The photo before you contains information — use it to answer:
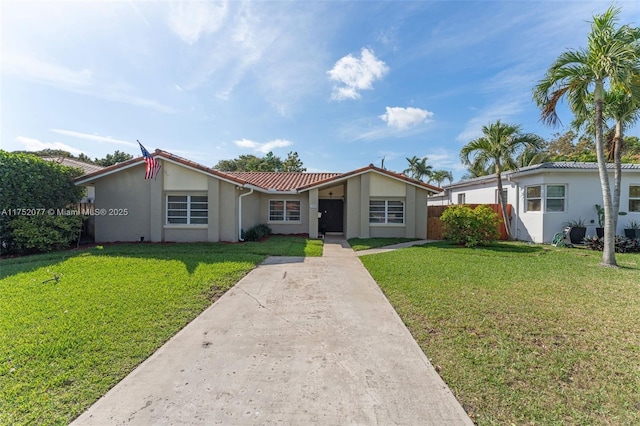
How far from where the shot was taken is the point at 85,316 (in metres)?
4.69

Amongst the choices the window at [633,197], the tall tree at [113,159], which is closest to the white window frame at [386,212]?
the window at [633,197]

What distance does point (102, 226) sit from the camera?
1298 centimetres

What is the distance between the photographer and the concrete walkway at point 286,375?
8.61ft

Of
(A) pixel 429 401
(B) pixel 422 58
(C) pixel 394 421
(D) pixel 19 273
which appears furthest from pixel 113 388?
(B) pixel 422 58

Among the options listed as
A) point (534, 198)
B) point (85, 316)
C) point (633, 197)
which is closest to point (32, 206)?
point (85, 316)

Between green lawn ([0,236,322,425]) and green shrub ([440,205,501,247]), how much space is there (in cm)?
873

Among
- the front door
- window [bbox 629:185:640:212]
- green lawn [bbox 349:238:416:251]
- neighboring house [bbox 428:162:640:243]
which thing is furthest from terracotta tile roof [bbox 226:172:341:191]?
window [bbox 629:185:640:212]

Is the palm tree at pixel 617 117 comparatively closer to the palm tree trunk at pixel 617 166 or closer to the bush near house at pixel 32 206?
the palm tree trunk at pixel 617 166

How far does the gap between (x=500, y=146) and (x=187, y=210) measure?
15748 millimetres

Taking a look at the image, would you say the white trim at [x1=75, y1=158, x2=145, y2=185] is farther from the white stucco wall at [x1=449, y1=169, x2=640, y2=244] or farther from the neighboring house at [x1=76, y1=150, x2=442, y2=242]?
the white stucco wall at [x1=449, y1=169, x2=640, y2=244]

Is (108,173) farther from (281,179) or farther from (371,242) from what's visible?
(371,242)

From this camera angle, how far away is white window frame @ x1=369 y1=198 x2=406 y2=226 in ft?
50.1

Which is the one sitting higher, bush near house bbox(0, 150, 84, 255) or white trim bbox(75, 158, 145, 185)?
white trim bbox(75, 158, 145, 185)

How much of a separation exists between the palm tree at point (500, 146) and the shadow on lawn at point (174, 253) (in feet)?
35.0
